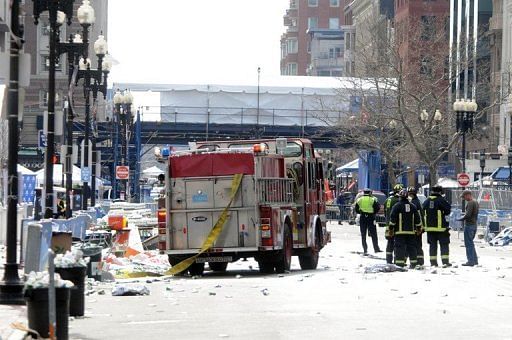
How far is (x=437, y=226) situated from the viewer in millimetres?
29891

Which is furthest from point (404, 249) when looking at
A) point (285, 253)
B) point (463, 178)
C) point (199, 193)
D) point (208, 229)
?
point (463, 178)

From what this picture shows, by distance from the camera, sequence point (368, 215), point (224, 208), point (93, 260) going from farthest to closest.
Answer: point (368, 215), point (224, 208), point (93, 260)

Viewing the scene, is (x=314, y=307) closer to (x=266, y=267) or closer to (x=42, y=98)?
(x=266, y=267)

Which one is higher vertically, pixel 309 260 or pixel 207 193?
pixel 207 193

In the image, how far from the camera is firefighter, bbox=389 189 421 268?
29.2 metres

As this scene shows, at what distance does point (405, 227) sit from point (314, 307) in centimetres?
1021

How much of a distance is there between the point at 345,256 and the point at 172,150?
9.31 metres

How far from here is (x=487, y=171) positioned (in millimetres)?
82000

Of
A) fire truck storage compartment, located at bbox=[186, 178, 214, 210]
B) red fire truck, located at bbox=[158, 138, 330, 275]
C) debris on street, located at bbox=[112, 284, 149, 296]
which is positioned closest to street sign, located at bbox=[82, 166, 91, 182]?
red fire truck, located at bbox=[158, 138, 330, 275]

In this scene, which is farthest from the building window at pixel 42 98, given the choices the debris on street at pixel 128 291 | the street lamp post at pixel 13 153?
the street lamp post at pixel 13 153

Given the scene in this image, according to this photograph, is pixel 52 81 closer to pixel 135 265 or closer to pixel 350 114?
pixel 135 265

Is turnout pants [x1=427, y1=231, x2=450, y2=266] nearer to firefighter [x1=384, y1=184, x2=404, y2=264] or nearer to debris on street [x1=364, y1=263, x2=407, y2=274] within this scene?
firefighter [x1=384, y1=184, x2=404, y2=264]

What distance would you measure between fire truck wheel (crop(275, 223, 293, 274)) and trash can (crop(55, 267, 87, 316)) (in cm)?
1060

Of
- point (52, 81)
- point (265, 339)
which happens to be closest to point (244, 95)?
point (52, 81)
